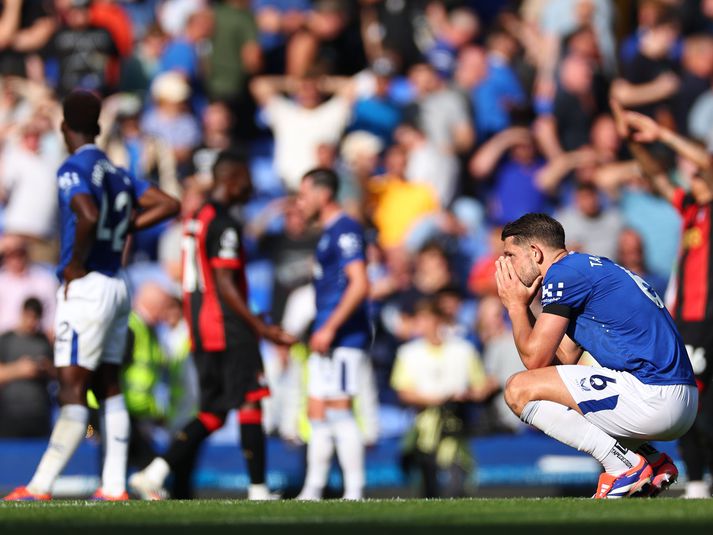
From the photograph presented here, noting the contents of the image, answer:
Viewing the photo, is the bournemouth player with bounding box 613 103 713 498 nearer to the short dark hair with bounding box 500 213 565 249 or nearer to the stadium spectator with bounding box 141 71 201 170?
the short dark hair with bounding box 500 213 565 249

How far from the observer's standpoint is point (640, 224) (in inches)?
589

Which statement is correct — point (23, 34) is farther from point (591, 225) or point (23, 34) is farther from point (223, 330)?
point (223, 330)

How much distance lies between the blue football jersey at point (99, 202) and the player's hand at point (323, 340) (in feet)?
6.41

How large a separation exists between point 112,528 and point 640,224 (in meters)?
9.95

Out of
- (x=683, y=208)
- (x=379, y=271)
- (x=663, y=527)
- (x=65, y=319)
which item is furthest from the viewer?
(x=379, y=271)

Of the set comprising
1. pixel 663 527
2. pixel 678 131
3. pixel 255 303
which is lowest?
pixel 663 527

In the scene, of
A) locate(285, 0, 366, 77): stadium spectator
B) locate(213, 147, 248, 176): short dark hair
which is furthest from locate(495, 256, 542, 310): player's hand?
locate(285, 0, 366, 77): stadium spectator

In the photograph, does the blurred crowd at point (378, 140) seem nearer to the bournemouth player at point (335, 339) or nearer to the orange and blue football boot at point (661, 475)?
the bournemouth player at point (335, 339)

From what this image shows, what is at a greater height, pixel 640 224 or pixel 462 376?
pixel 640 224

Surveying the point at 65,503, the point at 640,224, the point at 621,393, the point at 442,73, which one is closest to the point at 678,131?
the point at 640,224

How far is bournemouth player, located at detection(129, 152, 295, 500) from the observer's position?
32.1 ft

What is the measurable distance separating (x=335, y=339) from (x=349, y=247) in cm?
67

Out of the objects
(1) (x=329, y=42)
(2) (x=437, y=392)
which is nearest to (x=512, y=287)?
(2) (x=437, y=392)

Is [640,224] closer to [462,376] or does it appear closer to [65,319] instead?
[462,376]
